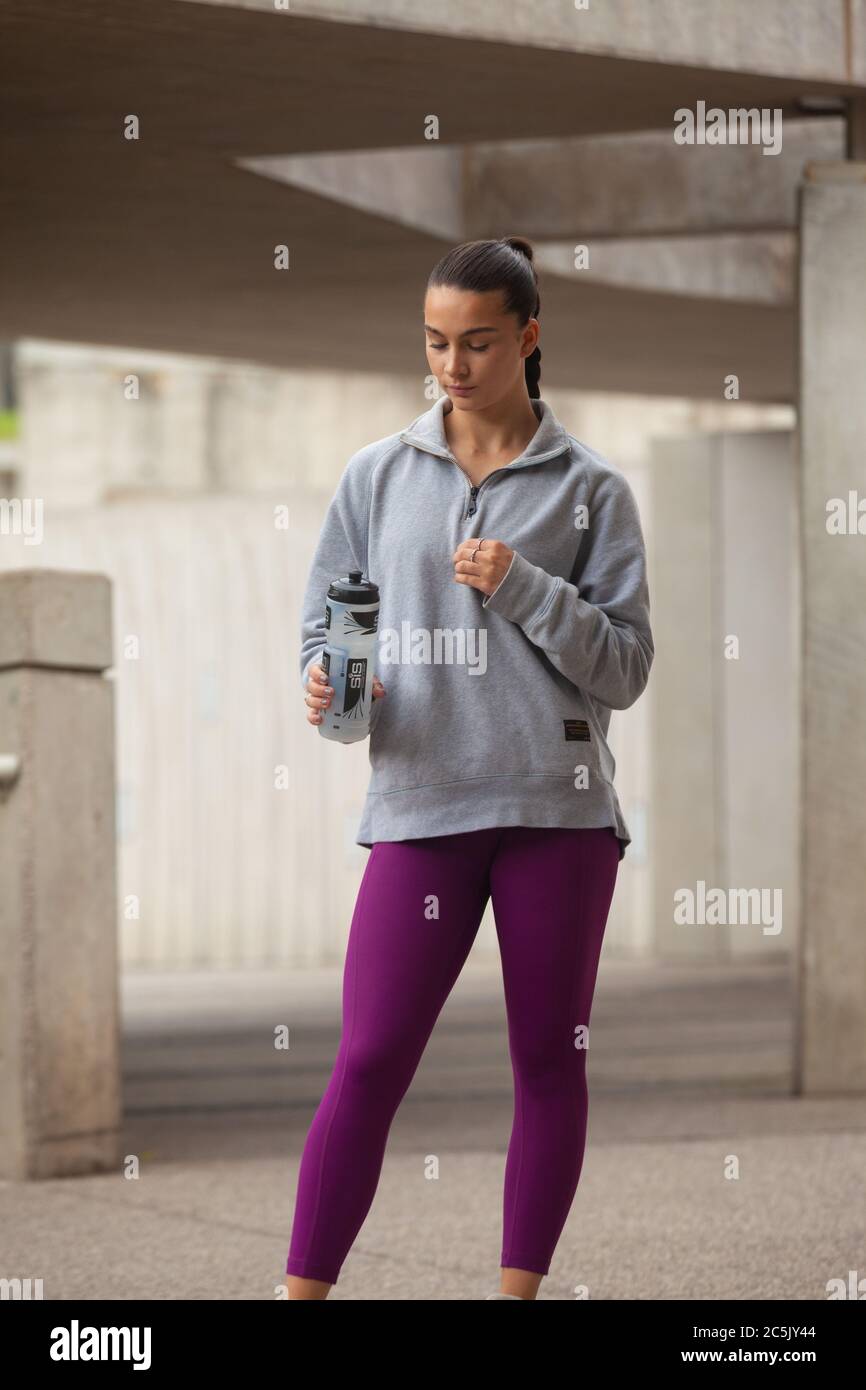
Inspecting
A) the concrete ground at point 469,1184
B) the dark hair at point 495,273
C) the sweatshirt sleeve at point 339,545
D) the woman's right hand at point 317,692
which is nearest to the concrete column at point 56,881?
the concrete ground at point 469,1184

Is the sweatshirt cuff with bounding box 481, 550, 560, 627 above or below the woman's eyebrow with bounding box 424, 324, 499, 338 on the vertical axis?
below

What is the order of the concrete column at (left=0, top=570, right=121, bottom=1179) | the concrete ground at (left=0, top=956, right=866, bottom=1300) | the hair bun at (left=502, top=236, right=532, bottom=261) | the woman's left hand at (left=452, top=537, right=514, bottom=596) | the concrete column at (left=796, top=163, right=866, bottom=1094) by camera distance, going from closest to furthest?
the woman's left hand at (left=452, top=537, right=514, bottom=596) < the hair bun at (left=502, top=236, right=532, bottom=261) < the concrete ground at (left=0, top=956, right=866, bottom=1300) < the concrete column at (left=0, top=570, right=121, bottom=1179) < the concrete column at (left=796, top=163, right=866, bottom=1094)

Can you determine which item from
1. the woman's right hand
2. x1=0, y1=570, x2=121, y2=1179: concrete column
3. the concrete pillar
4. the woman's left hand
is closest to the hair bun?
the woman's left hand

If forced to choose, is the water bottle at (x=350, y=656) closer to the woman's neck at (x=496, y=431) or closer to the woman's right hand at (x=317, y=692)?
the woman's right hand at (x=317, y=692)

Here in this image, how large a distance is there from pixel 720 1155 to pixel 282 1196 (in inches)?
60.5

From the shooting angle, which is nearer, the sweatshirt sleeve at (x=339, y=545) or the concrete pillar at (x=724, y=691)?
the sweatshirt sleeve at (x=339, y=545)

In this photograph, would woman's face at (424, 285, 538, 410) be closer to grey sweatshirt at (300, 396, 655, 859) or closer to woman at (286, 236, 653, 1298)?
woman at (286, 236, 653, 1298)

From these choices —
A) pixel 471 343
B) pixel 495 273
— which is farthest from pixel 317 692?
pixel 495 273

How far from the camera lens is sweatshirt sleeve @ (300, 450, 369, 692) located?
3.94 metres

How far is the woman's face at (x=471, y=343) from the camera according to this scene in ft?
12.1

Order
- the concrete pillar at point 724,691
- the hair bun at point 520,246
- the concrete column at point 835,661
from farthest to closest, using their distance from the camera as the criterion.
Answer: the concrete pillar at point 724,691 < the concrete column at point 835,661 < the hair bun at point 520,246

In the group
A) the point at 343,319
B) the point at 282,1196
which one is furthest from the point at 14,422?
the point at 282,1196
